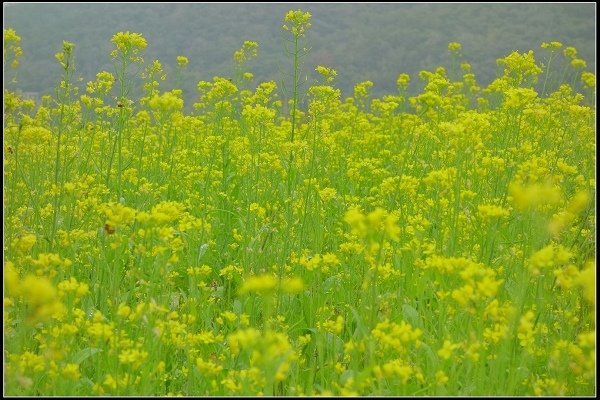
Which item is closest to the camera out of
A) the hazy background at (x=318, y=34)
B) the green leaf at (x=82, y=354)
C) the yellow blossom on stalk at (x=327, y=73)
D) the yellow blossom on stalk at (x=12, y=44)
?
the green leaf at (x=82, y=354)

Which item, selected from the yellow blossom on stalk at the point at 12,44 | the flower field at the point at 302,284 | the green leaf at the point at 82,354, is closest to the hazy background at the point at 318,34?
the flower field at the point at 302,284

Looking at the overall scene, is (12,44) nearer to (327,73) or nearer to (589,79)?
(327,73)

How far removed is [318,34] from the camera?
31828 mm

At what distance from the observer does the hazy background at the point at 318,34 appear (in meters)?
25.0

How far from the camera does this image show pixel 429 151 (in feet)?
19.5

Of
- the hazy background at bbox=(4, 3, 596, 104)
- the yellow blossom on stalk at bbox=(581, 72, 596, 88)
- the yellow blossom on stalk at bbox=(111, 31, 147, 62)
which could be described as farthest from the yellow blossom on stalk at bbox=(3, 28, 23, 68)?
the hazy background at bbox=(4, 3, 596, 104)

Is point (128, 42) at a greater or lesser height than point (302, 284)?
greater

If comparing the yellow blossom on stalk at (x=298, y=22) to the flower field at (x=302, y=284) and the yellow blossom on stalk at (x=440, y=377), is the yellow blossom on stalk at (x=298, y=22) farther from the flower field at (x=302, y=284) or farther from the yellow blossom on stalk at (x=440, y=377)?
the yellow blossom on stalk at (x=440, y=377)

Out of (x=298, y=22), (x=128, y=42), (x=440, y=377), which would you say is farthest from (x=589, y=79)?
(x=440, y=377)

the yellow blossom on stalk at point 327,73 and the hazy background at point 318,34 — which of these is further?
the hazy background at point 318,34

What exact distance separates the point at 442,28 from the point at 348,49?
16.9 feet

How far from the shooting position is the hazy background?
25.0 meters

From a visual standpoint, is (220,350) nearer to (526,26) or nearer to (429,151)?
(429,151)

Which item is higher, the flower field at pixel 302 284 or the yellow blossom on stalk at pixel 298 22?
the yellow blossom on stalk at pixel 298 22
